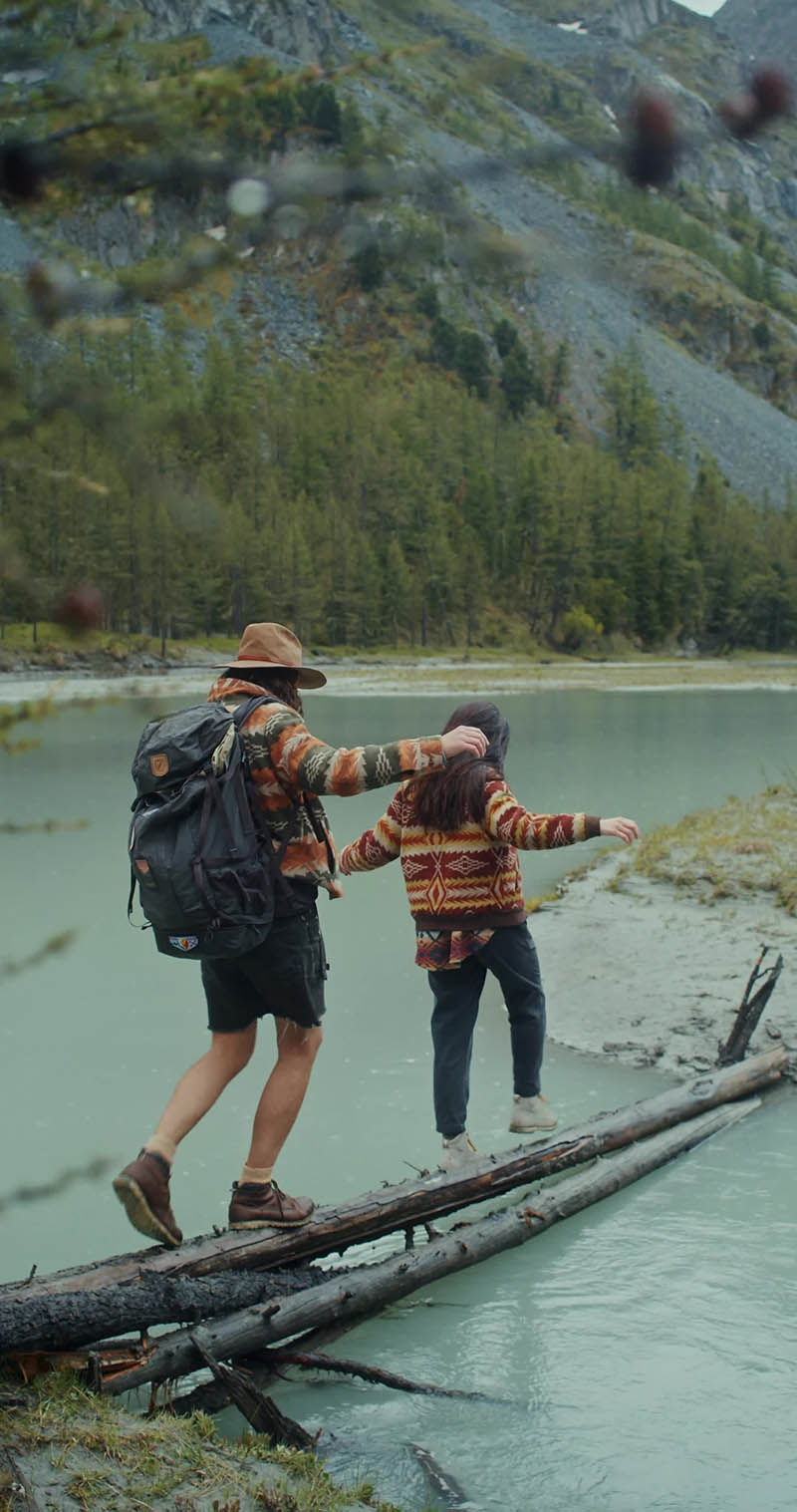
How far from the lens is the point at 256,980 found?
4.98 m

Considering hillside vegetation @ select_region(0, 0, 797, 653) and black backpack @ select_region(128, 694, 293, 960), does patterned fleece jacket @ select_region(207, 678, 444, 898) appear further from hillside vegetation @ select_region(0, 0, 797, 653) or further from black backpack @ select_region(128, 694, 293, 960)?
hillside vegetation @ select_region(0, 0, 797, 653)

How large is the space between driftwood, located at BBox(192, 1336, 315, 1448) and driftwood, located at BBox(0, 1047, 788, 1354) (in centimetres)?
24

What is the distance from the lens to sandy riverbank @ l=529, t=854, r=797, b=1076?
9.03m

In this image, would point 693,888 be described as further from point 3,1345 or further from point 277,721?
point 3,1345

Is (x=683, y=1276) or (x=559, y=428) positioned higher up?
(x=559, y=428)

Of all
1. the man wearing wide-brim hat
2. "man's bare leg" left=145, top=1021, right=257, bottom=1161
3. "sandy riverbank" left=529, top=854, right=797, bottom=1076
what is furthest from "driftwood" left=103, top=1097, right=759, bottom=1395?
"sandy riverbank" left=529, top=854, right=797, bottom=1076

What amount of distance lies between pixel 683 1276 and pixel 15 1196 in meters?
3.25

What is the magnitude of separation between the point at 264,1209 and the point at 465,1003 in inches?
64.9

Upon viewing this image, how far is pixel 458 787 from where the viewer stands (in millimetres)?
6000

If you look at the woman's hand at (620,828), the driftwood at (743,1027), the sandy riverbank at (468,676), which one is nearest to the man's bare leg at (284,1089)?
the woman's hand at (620,828)

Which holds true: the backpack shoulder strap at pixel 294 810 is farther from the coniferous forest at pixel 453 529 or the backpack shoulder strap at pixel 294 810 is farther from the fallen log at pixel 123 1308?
the coniferous forest at pixel 453 529

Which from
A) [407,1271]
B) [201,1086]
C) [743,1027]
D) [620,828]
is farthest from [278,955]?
[743,1027]

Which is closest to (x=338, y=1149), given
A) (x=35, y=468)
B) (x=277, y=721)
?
(x=277, y=721)

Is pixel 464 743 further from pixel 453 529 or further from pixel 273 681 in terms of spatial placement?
pixel 453 529
